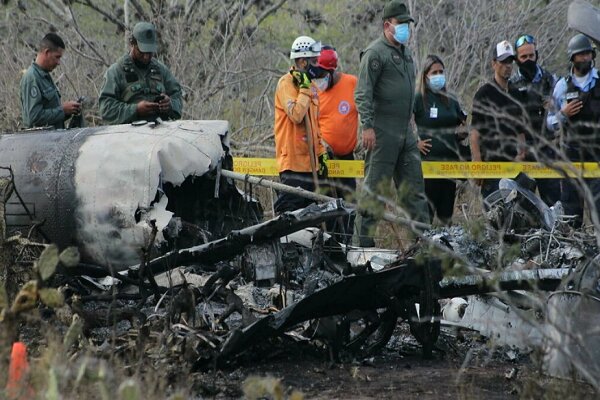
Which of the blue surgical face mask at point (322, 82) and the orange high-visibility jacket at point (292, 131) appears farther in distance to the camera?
the blue surgical face mask at point (322, 82)

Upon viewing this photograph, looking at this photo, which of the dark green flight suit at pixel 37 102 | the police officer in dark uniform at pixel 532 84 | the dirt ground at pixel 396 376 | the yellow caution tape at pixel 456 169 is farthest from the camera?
the police officer in dark uniform at pixel 532 84

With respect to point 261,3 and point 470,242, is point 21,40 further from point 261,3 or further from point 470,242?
point 470,242

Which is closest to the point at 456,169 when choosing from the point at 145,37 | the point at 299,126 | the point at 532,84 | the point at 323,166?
the point at 532,84

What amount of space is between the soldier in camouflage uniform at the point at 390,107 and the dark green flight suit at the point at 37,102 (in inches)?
97.5

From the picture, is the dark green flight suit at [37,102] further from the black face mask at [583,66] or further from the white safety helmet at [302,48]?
the black face mask at [583,66]

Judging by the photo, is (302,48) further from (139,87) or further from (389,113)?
(139,87)

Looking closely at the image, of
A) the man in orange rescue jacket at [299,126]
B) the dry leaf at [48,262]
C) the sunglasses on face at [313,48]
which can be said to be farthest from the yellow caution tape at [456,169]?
the dry leaf at [48,262]

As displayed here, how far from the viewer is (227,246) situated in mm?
7219

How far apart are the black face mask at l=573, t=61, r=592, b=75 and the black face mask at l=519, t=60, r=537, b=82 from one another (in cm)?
41

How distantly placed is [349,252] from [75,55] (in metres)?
7.26

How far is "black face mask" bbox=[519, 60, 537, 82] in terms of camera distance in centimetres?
1103

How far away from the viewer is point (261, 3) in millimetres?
15633

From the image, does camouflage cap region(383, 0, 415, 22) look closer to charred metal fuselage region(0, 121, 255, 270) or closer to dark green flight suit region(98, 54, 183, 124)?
dark green flight suit region(98, 54, 183, 124)

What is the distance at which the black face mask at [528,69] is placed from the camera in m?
11.0
